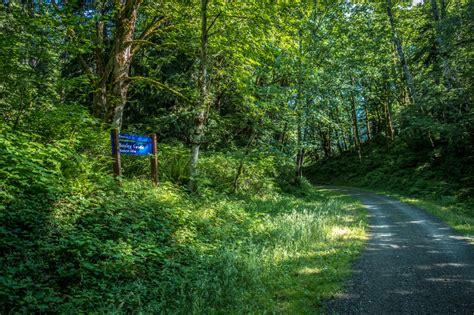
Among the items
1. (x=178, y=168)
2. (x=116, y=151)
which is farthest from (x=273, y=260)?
(x=178, y=168)

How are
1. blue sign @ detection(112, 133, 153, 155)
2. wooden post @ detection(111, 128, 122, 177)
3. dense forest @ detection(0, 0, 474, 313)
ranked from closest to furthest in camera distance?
dense forest @ detection(0, 0, 474, 313)
wooden post @ detection(111, 128, 122, 177)
blue sign @ detection(112, 133, 153, 155)

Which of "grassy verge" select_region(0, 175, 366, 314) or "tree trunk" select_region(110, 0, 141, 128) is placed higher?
"tree trunk" select_region(110, 0, 141, 128)

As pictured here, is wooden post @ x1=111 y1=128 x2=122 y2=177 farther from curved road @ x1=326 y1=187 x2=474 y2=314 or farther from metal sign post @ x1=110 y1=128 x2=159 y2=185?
curved road @ x1=326 y1=187 x2=474 y2=314

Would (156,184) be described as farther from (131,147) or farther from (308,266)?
(308,266)

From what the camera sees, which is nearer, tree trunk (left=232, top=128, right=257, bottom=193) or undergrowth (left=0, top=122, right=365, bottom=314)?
undergrowth (left=0, top=122, right=365, bottom=314)

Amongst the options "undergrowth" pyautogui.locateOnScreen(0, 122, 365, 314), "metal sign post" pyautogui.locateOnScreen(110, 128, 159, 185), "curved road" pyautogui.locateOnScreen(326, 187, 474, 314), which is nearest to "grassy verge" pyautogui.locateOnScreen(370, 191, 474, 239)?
"curved road" pyautogui.locateOnScreen(326, 187, 474, 314)

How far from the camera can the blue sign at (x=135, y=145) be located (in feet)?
26.8

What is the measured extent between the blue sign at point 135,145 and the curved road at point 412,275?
6308 mm

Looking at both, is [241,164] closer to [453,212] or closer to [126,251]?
[126,251]

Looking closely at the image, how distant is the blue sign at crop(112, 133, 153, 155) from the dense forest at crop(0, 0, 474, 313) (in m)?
0.67

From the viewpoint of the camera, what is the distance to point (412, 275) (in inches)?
244

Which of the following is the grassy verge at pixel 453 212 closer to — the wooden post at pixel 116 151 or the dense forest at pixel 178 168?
the dense forest at pixel 178 168

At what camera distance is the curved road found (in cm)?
489

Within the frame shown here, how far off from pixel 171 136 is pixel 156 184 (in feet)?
19.4
